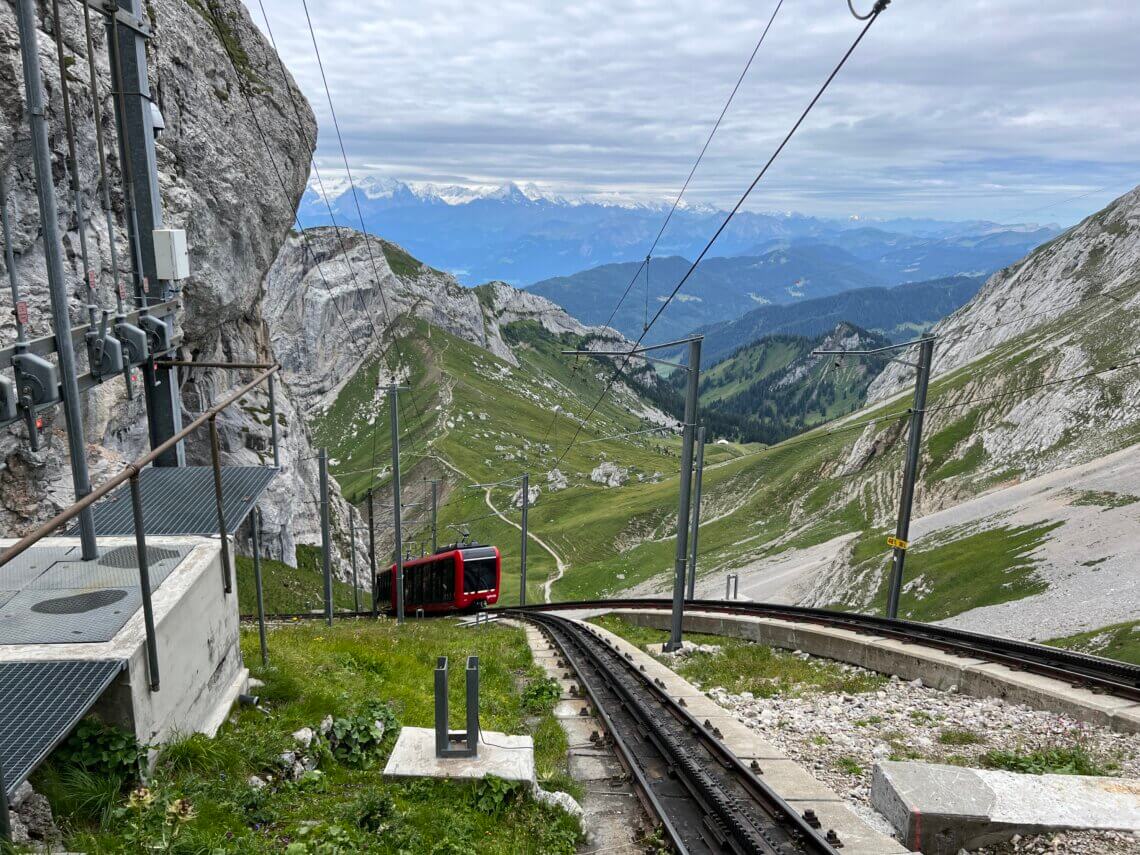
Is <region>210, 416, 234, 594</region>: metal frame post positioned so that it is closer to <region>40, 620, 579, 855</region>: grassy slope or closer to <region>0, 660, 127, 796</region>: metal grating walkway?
<region>40, 620, 579, 855</region>: grassy slope

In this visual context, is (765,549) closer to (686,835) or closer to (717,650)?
(717,650)

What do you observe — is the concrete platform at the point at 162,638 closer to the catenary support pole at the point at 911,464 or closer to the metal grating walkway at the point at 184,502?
the metal grating walkway at the point at 184,502

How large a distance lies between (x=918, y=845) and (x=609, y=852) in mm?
3088

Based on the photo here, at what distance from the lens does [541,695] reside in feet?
41.8

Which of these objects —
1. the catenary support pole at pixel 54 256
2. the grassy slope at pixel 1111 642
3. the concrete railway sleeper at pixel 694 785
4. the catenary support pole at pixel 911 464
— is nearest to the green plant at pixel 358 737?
the concrete railway sleeper at pixel 694 785

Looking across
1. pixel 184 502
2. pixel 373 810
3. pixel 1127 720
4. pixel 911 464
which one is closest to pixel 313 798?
pixel 373 810

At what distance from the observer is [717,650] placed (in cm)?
1939

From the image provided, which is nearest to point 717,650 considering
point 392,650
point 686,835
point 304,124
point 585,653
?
point 585,653

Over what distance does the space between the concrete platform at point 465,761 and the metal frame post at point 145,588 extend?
268cm

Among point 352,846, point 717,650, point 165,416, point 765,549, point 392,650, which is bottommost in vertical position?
point 765,549

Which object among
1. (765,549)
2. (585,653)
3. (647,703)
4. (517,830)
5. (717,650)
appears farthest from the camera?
(765,549)

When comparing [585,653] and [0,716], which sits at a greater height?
[0,716]

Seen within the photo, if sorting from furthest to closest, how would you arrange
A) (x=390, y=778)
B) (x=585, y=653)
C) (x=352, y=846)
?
(x=585, y=653) < (x=390, y=778) < (x=352, y=846)

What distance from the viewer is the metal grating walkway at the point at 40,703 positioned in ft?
16.9
